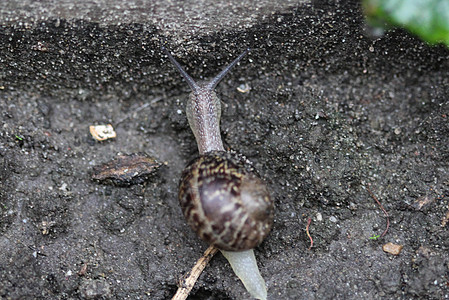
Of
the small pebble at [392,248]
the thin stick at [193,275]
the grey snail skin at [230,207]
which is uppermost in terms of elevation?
the grey snail skin at [230,207]

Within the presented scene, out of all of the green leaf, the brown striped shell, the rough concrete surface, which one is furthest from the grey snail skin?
the green leaf

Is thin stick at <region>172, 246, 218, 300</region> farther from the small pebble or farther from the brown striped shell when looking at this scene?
the small pebble

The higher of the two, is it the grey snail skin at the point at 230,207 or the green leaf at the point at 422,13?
the green leaf at the point at 422,13

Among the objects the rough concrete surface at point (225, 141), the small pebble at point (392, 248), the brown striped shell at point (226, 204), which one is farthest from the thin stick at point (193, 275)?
the small pebble at point (392, 248)

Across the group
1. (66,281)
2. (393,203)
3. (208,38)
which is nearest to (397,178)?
(393,203)

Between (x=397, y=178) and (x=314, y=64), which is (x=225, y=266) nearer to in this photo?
(x=397, y=178)

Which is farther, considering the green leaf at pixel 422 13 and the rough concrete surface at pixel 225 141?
the rough concrete surface at pixel 225 141

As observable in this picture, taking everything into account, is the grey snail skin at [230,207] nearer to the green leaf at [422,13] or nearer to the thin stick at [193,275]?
the thin stick at [193,275]

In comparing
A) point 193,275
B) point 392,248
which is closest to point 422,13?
point 392,248
